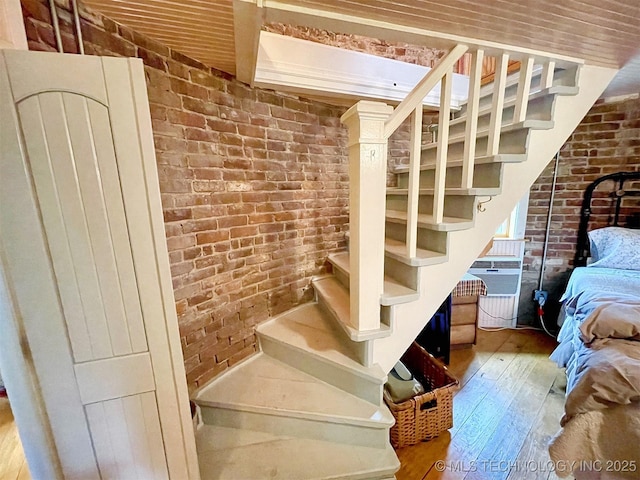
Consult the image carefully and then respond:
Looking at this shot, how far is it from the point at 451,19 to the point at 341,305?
1.44 meters

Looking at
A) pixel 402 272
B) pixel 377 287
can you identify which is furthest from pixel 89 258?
pixel 402 272

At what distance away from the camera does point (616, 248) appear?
91.7 inches

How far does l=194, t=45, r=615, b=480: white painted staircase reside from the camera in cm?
126

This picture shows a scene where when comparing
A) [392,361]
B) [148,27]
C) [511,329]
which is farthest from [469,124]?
[511,329]

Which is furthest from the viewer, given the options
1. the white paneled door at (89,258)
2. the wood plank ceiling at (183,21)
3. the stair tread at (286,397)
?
the stair tread at (286,397)

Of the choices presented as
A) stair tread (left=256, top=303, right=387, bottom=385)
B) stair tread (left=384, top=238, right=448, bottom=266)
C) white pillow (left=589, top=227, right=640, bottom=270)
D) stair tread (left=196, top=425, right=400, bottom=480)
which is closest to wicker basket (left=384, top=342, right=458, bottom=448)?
stair tread (left=196, top=425, right=400, bottom=480)

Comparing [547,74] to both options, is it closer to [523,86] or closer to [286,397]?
[523,86]

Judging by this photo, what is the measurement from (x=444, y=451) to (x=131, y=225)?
2029mm

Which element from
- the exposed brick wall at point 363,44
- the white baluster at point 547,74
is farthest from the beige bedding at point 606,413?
the exposed brick wall at point 363,44

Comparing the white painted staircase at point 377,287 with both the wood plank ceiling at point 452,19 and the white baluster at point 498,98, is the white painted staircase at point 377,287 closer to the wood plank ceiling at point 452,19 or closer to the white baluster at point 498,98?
the white baluster at point 498,98

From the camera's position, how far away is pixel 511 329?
307 cm

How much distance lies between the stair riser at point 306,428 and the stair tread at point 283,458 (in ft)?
0.08

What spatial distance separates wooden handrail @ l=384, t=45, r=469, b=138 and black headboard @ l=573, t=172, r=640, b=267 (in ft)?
7.94

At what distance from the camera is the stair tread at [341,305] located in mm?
1343
